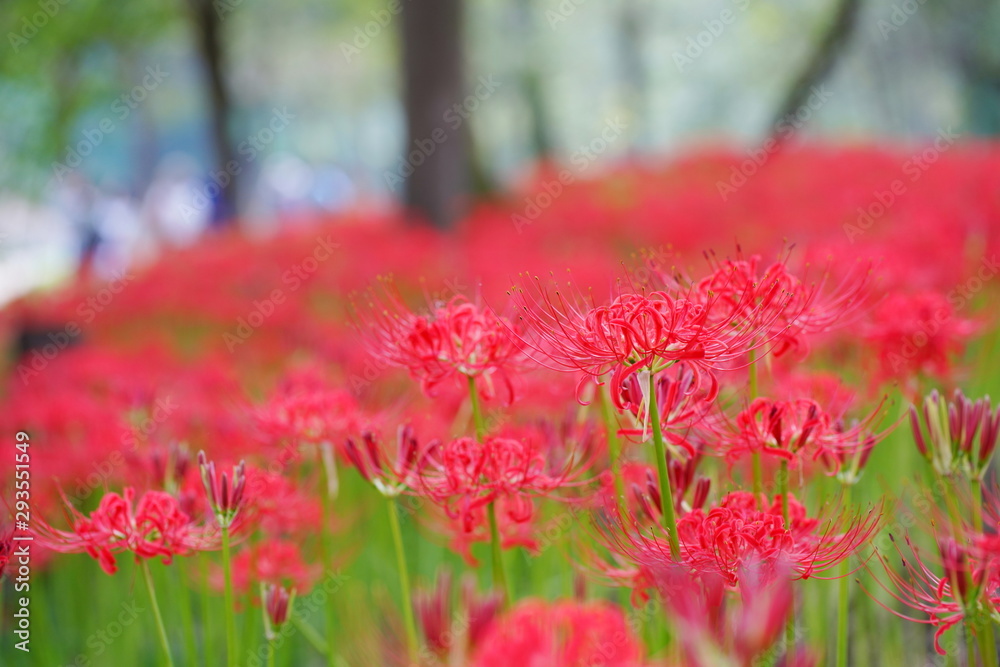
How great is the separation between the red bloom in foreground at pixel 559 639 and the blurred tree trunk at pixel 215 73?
9.37 meters

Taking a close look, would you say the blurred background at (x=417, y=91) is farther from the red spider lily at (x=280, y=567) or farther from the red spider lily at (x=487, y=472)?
the red spider lily at (x=487, y=472)

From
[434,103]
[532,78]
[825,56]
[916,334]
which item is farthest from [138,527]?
[532,78]

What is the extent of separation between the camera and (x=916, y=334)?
1.63 m

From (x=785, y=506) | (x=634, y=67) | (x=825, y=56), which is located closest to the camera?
(x=785, y=506)

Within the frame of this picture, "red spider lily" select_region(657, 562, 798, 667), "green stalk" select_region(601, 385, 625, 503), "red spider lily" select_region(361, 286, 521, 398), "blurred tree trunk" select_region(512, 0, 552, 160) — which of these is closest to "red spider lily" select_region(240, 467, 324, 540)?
"red spider lily" select_region(361, 286, 521, 398)

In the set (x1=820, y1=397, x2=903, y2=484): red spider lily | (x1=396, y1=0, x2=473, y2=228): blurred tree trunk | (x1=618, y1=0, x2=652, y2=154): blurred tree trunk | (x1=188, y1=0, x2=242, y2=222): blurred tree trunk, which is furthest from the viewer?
(x1=618, y1=0, x2=652, y2=154): blurred tree trunk

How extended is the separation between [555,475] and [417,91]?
6261 mm

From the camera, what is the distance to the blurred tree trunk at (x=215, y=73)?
9.55 m

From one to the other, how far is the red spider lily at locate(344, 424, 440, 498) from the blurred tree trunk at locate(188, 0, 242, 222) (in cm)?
887

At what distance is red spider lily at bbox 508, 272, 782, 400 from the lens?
994 mm

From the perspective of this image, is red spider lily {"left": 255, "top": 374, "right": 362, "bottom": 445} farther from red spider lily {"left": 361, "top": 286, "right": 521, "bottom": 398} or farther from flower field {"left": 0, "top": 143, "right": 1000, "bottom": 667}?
red spider lily {"left": 361, "top": 286, "right": 521, "bottom": 398}

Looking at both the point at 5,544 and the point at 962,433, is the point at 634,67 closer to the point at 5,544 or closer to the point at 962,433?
the point at 962,433

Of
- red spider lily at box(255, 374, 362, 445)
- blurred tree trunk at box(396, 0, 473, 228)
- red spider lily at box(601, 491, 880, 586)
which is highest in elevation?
blurred tree trunk at box(396, 0, 473, 228)

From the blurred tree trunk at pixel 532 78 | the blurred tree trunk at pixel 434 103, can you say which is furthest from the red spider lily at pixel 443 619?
the blurred tree trunk at pixel 532 78
